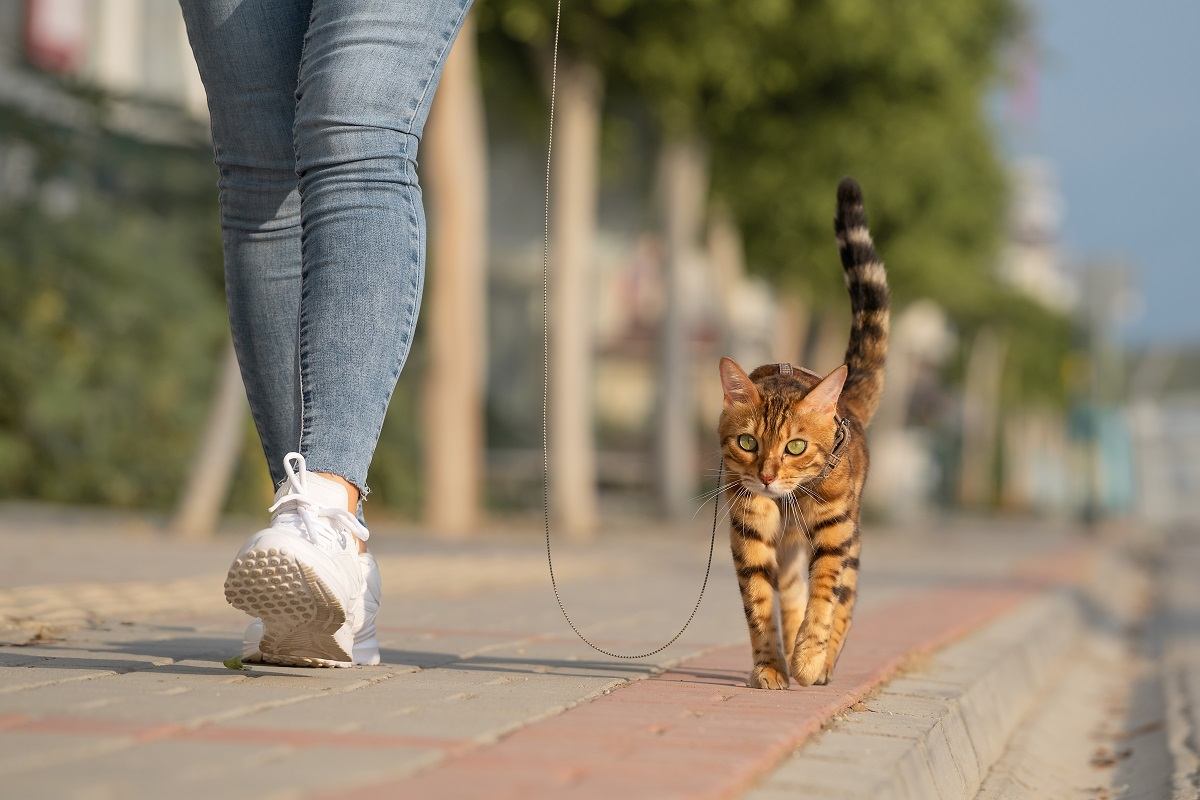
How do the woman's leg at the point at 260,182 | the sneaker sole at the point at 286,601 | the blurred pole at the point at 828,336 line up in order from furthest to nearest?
the blurred pole at the point at 828,336
the woman's leg at the point at 260,182
the sneaker sole at the point at 286,601

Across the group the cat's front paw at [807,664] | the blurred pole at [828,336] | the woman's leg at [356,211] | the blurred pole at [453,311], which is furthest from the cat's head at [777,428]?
the blurred pole at [828,336]

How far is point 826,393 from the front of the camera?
427 centimetres

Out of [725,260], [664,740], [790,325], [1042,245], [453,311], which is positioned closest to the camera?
[664,740]

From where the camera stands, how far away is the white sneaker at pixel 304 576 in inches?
138

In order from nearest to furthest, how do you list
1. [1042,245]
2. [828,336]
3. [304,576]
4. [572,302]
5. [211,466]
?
1. [304,576]
2. [211,466]
3. [572,302]
4. [828,336]
5. [1042,245]

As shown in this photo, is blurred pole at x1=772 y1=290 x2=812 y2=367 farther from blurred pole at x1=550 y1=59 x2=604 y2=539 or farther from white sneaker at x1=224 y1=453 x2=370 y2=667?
white sneaker at x1=224 y1=453 x2=370 y2=667

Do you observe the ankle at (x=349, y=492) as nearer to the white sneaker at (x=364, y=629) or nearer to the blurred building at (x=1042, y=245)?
the white sneaker at (x=364, y=629)

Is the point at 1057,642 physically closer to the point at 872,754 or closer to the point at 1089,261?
the point at 872,754

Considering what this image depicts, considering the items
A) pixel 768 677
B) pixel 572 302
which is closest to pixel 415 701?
pixel 768 677

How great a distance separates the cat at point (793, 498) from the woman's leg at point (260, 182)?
105 centimetres

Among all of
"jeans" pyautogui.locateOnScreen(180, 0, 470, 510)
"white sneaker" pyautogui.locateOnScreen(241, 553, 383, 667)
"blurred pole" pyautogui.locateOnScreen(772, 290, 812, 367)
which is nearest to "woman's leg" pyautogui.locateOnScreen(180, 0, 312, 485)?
"jeans" pyautogui.locateOnScreen(180, 0, 470, 510)

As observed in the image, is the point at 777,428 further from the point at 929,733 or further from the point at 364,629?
the point at 364,629

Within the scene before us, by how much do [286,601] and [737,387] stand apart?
1272 millimetres

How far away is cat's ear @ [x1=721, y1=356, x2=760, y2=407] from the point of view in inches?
→ 169
